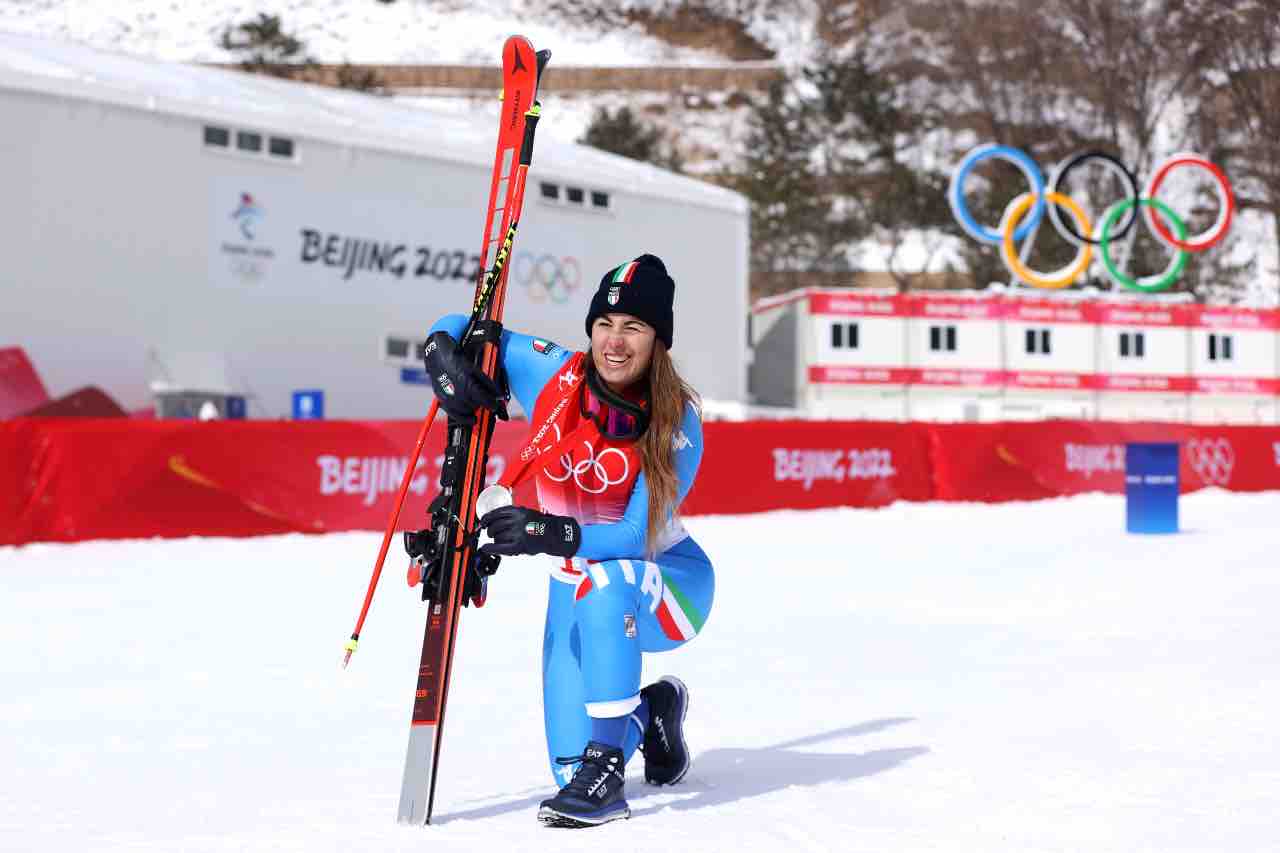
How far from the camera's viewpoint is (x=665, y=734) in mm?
4672

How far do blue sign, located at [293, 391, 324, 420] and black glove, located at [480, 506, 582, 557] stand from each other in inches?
827

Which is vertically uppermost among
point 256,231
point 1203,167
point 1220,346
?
point 1203,167

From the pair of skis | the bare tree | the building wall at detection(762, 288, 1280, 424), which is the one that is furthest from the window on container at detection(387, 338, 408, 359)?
the bare tree

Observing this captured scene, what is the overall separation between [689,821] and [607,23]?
12298 centimetres

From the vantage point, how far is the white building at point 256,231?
21.8m

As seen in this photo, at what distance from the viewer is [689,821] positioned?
4.29 meters

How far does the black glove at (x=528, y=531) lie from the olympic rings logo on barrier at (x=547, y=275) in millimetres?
23761

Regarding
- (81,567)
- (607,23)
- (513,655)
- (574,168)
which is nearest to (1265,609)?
(513,655)

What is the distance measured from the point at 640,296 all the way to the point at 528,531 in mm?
814

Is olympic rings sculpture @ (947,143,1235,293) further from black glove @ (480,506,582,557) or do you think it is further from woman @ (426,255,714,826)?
black glove @ (480,506,582,557)

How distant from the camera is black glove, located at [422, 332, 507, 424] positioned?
173 inches

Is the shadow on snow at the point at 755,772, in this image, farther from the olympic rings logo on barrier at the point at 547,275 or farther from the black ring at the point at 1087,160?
the black ring at the point at 1087,160

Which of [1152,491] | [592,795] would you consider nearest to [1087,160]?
[1152,491]

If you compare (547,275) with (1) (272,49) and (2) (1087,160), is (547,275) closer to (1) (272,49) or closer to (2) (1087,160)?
(2) (1087,160)
